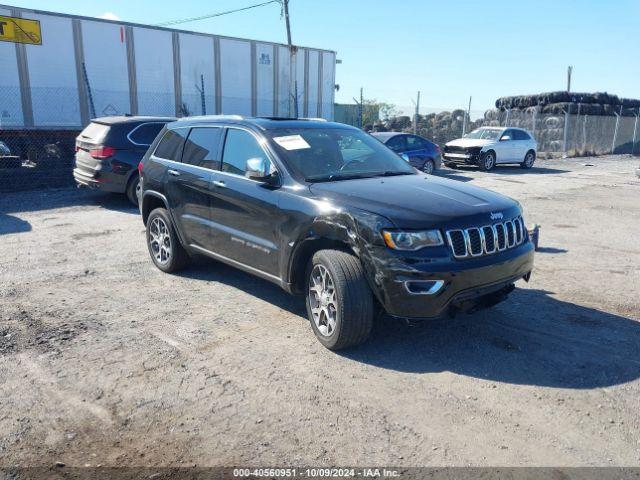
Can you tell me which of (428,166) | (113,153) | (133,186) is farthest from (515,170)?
(113,153)

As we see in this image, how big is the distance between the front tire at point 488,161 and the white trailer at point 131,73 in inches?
306

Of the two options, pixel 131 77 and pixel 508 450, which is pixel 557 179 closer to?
pixel 131 77

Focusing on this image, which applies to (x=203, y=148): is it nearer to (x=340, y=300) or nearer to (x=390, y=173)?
(x=390, y=173)

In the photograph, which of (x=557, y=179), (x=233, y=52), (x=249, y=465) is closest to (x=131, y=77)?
(x=233, y=52)

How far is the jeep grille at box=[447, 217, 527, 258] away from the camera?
384 centimetres

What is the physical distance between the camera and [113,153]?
10.0 metres

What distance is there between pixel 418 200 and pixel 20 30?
50.2ft

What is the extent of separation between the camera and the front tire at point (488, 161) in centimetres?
1953

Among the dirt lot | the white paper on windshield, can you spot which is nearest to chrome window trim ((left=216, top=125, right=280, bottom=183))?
the white paper on windshield

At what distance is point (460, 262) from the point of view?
3.81m

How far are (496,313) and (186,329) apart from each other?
2.76m

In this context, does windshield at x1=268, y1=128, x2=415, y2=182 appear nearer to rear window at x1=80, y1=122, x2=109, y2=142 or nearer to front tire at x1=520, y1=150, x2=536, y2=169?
rear window at x1=80, y1=122, x2=109, y2=142

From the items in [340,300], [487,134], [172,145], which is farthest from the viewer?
[487,134]

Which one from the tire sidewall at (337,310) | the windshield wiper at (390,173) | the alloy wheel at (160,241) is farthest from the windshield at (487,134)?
the tire sidewall at (337,310)
